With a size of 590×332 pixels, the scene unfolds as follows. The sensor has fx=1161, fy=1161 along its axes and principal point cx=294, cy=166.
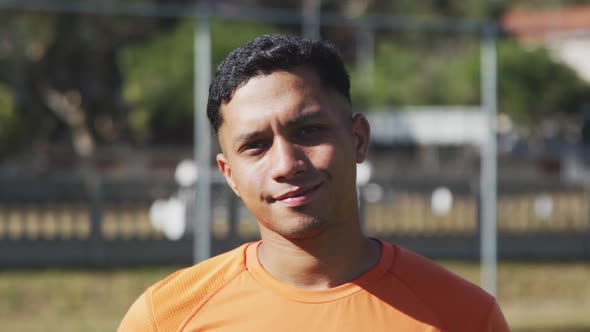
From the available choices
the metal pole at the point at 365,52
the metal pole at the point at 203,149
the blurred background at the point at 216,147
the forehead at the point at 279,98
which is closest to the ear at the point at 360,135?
the forehead at the point at 279,98

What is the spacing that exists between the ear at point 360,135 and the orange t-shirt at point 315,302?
20 cm

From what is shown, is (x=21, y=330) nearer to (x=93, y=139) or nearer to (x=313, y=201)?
(x=313, y=201)

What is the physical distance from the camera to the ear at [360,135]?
7.63ft

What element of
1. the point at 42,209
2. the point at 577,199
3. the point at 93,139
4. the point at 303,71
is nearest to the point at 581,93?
the point at 93,139

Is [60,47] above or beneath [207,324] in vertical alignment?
above

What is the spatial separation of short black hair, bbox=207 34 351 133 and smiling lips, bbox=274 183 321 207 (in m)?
0.21

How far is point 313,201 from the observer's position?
2.15 m

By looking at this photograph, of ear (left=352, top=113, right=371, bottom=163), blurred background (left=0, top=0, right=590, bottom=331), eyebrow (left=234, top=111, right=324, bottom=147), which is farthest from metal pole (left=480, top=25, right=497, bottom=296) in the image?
eyebrow (left=234, top=111, right=324, bottom=147)

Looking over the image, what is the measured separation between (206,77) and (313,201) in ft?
26.2

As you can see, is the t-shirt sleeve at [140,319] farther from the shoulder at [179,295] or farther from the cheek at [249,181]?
the cheek at [249,181]

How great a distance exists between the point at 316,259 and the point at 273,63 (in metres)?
0.39

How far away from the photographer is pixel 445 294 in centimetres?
231

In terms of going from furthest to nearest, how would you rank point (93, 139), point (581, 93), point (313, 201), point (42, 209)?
point (581, 93)
point (93, 139)
point (42, 209)
point (313, 201)

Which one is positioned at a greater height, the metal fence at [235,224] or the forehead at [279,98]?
the forehead at [279,98]
